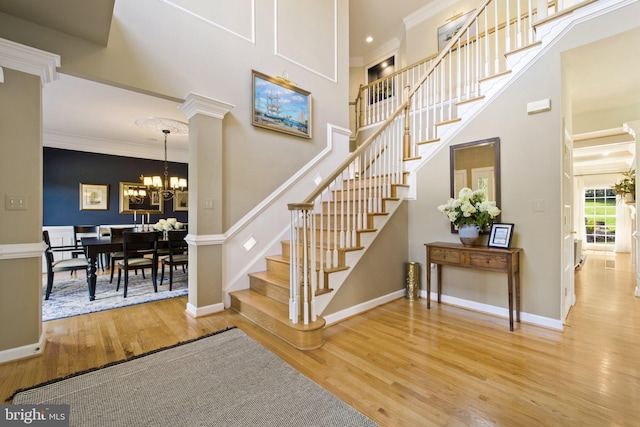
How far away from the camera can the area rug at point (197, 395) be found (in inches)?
Answer: 57.6

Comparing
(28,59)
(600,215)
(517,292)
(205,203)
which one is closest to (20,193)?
(28,59)

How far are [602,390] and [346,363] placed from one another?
5.35 feet

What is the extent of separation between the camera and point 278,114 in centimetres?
372

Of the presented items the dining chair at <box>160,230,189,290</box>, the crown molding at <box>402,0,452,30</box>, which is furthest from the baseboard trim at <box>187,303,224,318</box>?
the crown molding at <box>402,0,452,30</box>

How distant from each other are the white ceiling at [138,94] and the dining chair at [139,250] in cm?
201

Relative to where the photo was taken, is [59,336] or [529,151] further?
[529,151]

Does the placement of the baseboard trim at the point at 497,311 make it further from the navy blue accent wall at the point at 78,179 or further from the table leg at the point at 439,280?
the navy blue accent wall at the point at 78,179

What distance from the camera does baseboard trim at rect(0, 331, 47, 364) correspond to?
203 centimetres

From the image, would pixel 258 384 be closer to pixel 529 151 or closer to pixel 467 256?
pixel 467 256

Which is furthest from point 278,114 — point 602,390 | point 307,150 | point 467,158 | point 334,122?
point 602,390

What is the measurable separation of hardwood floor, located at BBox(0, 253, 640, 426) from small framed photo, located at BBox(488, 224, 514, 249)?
2.66ft

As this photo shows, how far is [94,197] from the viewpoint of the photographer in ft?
19.7

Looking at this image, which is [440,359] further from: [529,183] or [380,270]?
[529,183]

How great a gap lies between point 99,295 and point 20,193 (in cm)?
219
